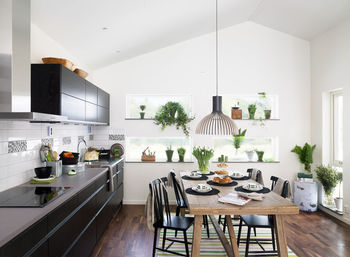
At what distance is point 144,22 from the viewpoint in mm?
3627

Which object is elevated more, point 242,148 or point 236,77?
point 236,77

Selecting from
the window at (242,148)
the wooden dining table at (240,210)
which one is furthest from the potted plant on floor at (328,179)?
the wooden dining table at (240,210)

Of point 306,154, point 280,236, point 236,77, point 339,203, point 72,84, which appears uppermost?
point 236,77

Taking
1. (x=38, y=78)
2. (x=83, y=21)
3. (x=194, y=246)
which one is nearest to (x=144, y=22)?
(x=83, y=21)

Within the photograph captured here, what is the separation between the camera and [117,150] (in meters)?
4.97

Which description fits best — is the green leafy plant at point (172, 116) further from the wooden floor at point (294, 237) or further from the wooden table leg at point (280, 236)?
the wooden table leg at point (280, 236)

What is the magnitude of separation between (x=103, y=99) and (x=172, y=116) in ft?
4.55

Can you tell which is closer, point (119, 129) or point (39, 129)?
point (39, 129)

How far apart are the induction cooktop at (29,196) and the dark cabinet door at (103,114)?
2010mm

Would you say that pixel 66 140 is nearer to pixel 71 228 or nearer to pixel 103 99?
pixel 103 99

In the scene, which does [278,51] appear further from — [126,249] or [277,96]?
[126,249]

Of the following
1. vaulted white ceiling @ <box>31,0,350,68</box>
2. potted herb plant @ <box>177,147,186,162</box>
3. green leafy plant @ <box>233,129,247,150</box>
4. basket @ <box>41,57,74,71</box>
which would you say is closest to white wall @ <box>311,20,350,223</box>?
vaulted white ceiling @ <box>31,0,350,68</box>

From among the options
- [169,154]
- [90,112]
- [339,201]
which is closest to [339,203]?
[339,201]

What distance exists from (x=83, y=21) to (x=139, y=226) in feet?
10.1
